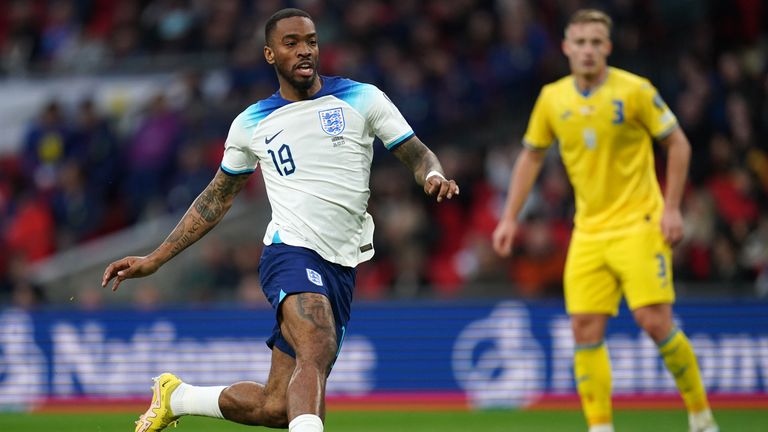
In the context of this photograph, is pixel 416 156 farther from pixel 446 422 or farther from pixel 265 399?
pixel 446 422

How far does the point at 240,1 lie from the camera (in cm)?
1839

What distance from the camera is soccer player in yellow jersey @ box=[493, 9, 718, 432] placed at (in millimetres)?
7988

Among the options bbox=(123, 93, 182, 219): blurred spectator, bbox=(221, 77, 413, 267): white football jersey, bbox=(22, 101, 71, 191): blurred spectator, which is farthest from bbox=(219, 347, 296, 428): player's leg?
bbox=(22, 101, 71, 191): blurred spectator

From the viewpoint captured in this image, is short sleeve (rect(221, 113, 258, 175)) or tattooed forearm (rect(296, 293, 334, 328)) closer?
tattooed forearm (rect(296, 293, 334, 328))

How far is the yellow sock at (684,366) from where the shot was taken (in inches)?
317

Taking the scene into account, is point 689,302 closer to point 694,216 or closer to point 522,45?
point 694,216

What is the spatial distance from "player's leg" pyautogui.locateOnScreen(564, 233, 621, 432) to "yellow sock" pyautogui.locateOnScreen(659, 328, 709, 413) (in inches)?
15.7

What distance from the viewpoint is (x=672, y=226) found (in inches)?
308

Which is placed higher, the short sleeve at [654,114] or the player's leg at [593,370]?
the short sleeve at [654,114]

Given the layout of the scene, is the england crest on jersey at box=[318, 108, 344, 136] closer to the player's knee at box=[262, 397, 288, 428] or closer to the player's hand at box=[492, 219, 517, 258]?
the player's knee at box=[262, 397, 288, 428]

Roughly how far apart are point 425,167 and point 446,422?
4.47m

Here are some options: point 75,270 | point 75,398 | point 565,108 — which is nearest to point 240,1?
point 75,270

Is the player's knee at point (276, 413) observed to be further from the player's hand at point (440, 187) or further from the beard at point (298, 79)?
the beard at point (298, 79)

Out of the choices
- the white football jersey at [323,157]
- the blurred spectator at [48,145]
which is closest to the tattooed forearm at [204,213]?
the white football jersey at [323,157]
